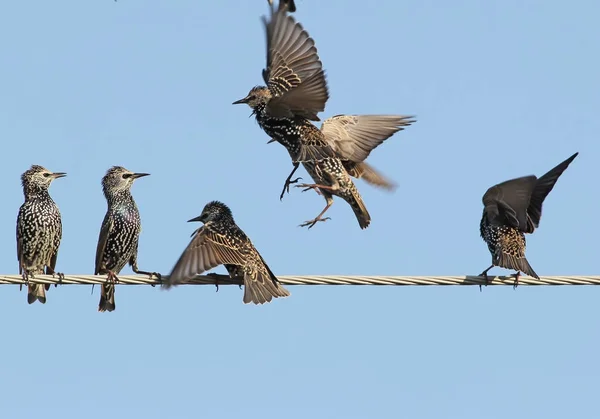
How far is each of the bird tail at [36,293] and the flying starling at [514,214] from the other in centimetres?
355

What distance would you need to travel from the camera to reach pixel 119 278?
715 centimetres

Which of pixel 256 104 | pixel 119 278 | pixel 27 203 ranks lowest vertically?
pixel 119 278

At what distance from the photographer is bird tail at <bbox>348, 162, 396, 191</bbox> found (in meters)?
9.31

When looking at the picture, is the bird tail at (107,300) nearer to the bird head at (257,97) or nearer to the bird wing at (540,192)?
the bird head at (257,97)

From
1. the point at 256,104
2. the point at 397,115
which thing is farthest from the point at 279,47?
the point at 397,115

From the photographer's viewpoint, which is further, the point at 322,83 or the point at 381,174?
the point at 381,174

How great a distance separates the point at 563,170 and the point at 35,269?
426 centimetres

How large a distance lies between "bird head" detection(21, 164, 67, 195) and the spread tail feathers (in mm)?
863

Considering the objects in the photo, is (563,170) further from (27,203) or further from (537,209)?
(27,203)

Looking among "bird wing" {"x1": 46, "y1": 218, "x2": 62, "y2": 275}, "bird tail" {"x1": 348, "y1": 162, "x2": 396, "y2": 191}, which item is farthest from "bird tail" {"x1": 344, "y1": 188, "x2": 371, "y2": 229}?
"bird wing" {"x1": 46, "y1": 218, "x2": 62, "y2": 275}

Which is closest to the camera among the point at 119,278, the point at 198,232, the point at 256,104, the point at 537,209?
the point at 119,278

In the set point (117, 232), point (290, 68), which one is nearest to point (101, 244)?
point (117, 232)

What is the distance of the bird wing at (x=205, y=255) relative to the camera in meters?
7.11

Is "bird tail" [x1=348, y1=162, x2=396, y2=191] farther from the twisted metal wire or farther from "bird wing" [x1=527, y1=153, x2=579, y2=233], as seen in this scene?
the twisted metal wire
